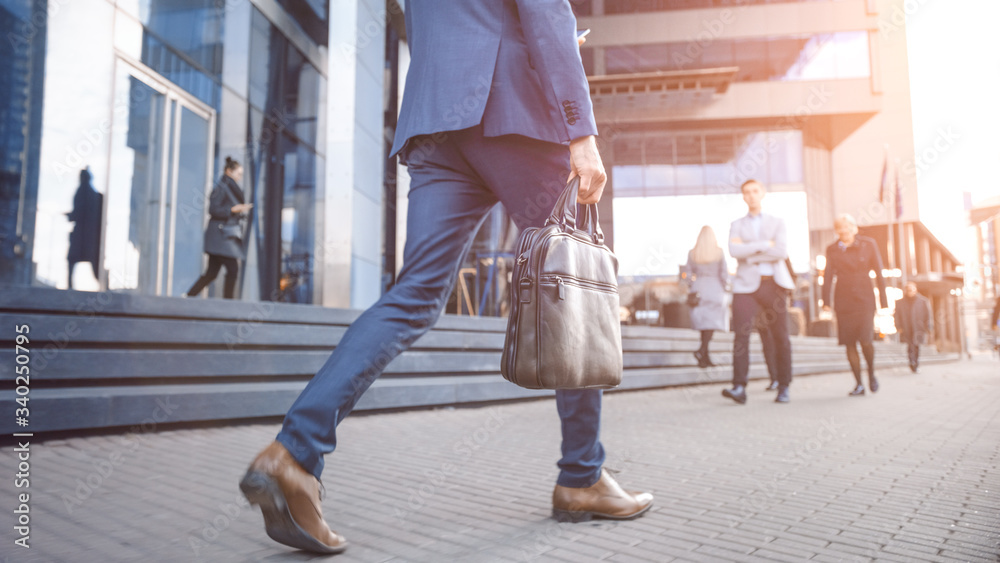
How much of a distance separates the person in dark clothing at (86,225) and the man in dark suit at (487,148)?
752cm

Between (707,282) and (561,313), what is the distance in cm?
735

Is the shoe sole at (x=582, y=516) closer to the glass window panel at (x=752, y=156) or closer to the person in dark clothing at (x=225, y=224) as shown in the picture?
the person in dark clothing at (x=225, y=224)

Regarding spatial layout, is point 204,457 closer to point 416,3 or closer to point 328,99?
point 416,3

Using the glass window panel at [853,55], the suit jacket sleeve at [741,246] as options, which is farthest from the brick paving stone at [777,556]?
the glass window panel at [853,55]

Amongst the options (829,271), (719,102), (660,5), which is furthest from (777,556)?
(660,5)

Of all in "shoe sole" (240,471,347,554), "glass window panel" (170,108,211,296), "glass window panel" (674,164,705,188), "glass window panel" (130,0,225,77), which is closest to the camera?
"shoe sole" (240,471,347,554)

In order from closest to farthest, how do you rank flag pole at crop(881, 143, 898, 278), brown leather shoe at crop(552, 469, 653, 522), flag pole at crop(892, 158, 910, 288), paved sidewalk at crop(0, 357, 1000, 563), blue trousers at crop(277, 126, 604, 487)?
1. blue trousers at crop(277, 126, 604, 487)
2. paved sidewalk at crop(0, 357, 1000, 563)
3. brown leather shoe at crop(552, 469, 653, 522)
4. flag pole at crop(881, 143, 898, 278)
5. flag pole at crop(892, 158, 910, 288)

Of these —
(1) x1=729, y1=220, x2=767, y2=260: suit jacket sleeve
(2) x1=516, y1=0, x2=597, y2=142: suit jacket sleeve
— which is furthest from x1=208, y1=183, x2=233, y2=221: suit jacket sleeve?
(2) x1=516, y1=0, x2=597, y2=142: suit jacket sleeve

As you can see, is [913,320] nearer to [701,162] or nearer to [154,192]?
[701,162]

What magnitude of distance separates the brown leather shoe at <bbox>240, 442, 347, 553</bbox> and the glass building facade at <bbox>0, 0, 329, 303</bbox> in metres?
7.17

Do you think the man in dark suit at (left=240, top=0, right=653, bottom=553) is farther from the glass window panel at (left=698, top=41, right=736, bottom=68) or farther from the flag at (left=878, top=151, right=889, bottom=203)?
the flag at (left=878, top=151, right=889, bottom=203)

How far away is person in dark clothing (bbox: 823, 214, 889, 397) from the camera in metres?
7.73

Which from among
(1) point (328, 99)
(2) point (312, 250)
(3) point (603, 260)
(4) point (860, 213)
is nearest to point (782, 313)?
(3) point (603, 260)

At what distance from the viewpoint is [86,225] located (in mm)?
8320
